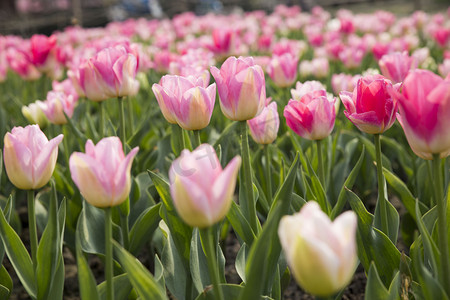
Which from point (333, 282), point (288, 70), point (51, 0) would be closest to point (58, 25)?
point (51, 0)

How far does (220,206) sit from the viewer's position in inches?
32.2

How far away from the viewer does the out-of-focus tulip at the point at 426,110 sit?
0.91 meters

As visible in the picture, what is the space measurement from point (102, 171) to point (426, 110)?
58 cm

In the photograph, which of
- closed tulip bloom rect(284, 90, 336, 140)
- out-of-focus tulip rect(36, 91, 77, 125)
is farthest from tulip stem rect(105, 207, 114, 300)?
out-of-focus tulip rect(36, 91, 77, 125)

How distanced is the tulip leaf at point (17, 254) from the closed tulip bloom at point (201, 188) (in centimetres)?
67

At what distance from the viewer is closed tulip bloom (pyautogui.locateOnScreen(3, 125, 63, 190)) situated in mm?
1145

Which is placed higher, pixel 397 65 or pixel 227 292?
pixel 397 65

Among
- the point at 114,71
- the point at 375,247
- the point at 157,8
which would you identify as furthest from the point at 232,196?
the point at 157,8

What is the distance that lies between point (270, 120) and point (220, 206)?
2.85ft

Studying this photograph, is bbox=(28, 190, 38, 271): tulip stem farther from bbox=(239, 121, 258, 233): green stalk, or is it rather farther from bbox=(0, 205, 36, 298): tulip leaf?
bbox=(239, 121, 258, 233): green stalk

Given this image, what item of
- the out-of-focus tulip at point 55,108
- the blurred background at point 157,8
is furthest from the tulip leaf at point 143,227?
the blurred background at point 157,8

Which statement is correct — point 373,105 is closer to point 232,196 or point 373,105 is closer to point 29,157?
point 232,196

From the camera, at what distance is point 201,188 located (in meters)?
0.80

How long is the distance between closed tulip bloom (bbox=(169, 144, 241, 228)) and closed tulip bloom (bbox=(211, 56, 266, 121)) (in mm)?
449
